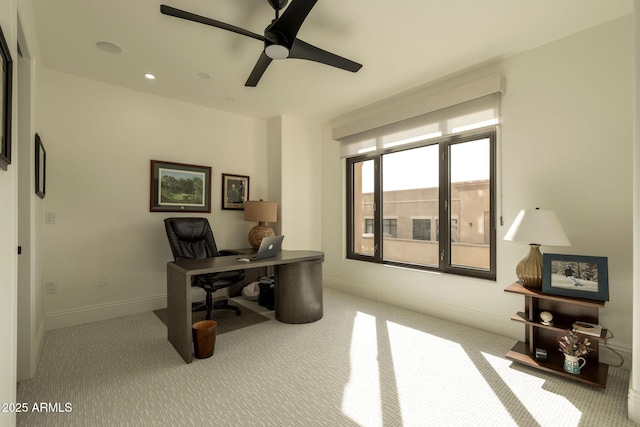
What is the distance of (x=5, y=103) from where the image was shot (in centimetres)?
135

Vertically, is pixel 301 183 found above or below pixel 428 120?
below

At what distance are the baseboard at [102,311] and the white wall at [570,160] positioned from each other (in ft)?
11.1

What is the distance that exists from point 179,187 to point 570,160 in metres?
4.14

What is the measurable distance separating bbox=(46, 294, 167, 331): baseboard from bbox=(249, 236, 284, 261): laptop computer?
5.59ft

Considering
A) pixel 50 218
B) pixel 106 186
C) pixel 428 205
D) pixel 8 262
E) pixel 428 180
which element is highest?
pixel 428 180

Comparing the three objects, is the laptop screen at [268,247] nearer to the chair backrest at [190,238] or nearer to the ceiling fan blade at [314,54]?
the chair backrest at [190,238]

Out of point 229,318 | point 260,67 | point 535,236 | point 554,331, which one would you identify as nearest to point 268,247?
point 229,318

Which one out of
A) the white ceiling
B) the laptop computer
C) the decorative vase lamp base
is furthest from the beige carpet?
the white ceiling

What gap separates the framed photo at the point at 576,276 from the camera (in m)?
2.13

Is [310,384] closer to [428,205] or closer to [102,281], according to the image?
[428,205]

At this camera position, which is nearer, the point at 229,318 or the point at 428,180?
the point at 229,318

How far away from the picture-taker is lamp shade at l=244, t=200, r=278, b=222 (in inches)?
163

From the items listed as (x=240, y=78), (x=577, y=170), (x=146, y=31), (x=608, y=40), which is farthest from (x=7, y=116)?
(x=608, y=40)

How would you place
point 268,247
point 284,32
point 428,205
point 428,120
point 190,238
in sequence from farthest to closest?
point 428,205
point 190,238
point 428,120
point 268,247
point 284,32
